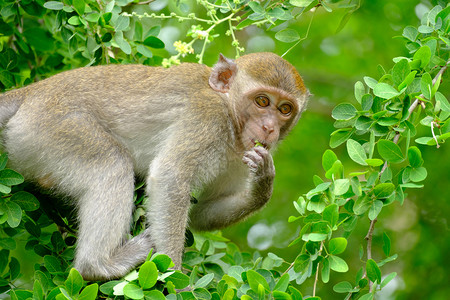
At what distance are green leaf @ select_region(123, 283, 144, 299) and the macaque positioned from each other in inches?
51.1

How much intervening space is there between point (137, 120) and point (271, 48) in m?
4.38

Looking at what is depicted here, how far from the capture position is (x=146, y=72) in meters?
6.76

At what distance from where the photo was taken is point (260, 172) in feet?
20.9

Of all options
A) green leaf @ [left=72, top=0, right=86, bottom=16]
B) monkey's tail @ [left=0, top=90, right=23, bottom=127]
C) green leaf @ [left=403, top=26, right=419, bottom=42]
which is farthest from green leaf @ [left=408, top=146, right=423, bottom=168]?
monkey's tail @ [left=0, top=90, right=23, bottom=127]

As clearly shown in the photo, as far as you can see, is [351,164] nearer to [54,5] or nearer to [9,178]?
[54,5]

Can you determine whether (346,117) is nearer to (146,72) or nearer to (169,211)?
(169,211)

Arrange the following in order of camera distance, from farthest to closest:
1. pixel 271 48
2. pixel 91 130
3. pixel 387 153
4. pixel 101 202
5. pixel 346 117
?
pixel 271 48, pixel 91 130, pixel 101 202, pixel 346 117, pixel 387 153

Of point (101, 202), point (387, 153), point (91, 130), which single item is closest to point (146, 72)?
point (91, 130)

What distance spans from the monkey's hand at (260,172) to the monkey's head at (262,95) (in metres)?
0.26

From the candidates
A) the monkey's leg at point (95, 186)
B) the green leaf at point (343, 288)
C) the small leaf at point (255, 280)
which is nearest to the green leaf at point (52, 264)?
the monkey's leg at point (95, 186)

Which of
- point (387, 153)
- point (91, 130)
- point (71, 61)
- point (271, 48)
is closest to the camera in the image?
point (387, 153)

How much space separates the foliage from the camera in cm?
439

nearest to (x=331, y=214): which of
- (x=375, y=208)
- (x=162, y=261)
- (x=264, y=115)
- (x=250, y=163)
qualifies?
(x=375, y=208)

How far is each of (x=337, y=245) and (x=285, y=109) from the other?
2.66m
